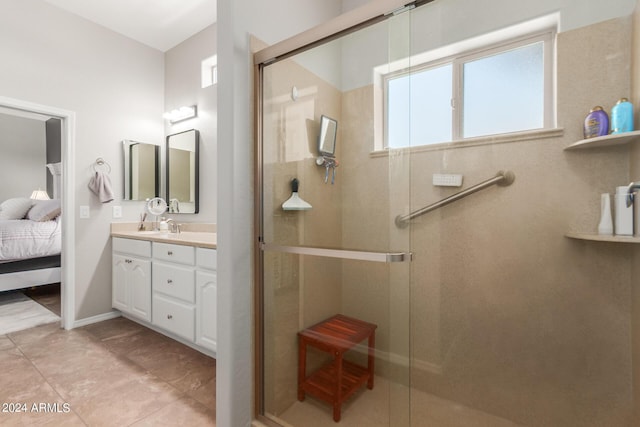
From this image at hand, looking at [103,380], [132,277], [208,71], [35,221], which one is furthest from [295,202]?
[35,221]

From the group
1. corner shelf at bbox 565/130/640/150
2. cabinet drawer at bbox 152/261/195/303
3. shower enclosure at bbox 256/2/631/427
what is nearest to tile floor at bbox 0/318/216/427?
cabinet drawer at bbox 152/261/195/303

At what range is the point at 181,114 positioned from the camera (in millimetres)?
3047

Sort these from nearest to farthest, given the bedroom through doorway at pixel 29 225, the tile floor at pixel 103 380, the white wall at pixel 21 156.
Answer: the tile floor at pixel 103 380, the bedroom through doorway at pixel 29 225, the white wall at pixel 21 156

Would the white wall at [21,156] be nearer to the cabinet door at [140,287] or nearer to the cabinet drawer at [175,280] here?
the cabinet door at [140,287]

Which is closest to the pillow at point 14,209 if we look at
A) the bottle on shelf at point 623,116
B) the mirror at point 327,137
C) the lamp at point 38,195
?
the lamp at point 38,195

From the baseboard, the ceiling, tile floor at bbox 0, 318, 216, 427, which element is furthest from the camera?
the baseboard

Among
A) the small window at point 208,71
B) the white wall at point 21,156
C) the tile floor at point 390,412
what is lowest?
the tile floor at point 390,412

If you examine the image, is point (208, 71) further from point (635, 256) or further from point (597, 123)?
point (635, 256)

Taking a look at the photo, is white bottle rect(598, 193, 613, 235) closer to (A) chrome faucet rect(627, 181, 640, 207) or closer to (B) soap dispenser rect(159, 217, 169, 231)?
(A) chrome faucet rect(627, 181, 640, 207)

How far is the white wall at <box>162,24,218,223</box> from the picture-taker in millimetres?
2832

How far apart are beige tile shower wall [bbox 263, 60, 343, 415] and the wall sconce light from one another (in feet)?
6.03

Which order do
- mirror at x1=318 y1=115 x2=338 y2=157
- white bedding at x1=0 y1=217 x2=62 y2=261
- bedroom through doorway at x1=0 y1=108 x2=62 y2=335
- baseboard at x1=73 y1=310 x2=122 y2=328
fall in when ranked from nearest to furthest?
mirror at x1=318 y1=115 x2=338 y2=157
baseboard at x1=73 y1=310 x2=122 y2=328
bedroom through doorway at x1=0 y1=108 x2=62 y2=335
white bedding at x1=0 y1=217 x2=62 y2=261

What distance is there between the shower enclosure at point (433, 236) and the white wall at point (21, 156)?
555 cm

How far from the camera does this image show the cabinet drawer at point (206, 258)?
6.54 ft
